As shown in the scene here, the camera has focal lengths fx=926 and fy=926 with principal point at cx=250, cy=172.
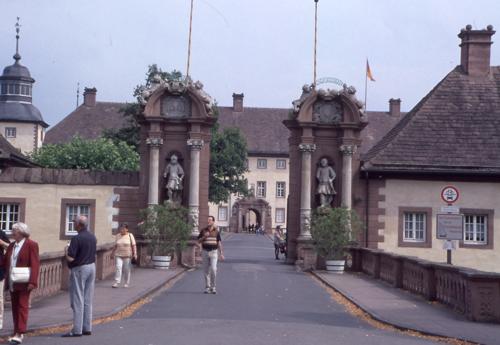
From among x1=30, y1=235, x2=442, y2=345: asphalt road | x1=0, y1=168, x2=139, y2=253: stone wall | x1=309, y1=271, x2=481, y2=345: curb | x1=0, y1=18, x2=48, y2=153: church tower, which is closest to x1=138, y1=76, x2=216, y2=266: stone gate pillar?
x1=0, y1=168, x2=139, y2=253: stone wall

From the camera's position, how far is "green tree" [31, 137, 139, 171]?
60344 mm

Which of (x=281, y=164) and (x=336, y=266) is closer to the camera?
(x=336, y=266)

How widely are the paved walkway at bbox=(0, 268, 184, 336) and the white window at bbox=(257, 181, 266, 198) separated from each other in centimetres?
7808

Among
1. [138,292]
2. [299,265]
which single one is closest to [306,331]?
[138,292]

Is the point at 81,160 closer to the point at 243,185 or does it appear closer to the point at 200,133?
the point at 243,185

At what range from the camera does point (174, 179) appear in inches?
1287

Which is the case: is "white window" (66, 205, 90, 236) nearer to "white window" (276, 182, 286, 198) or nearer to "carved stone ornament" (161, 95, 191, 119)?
"carved stone ornament" (161, 95, 191, 119)

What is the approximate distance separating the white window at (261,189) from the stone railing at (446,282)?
7522 cm

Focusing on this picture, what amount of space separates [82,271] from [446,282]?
834 centimetres

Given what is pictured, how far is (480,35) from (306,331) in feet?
82.1

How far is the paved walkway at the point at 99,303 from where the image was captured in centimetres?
1463

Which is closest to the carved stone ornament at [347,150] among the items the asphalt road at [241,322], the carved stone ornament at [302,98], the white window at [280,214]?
the carved stone ornament at [302,98]

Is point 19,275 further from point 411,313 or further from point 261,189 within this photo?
point 261,189

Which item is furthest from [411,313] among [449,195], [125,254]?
[125,254]
